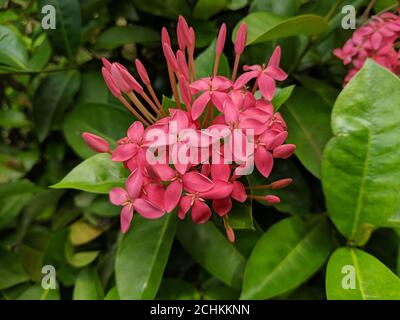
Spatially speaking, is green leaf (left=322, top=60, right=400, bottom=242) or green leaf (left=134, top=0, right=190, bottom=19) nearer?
green leaf (left=322, top=60, right=400, bottom=242)

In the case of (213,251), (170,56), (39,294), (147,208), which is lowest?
(39,294)

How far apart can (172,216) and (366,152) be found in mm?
299

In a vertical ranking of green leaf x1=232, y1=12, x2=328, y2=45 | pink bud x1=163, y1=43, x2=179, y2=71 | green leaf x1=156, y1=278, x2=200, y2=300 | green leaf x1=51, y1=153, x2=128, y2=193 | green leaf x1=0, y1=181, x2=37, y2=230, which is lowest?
green leaf x1=156, y1=278, x2=200, y2=300

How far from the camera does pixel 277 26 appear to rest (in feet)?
2.32

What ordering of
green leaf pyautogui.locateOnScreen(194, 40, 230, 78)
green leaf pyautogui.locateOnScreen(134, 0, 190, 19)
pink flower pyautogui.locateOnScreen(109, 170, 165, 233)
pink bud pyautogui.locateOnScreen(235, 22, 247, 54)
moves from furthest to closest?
green leaf pyautogui.locateOnScreen(134, 0, 190, 19)
green leaf pyautogui.locateOnScreen(194, 40, 230, 78)
pink bud pyautogui.locateOnScreen(235, 22, 247, 54)
pink flower pyautogui.locateOnScreen(109, 170, 165, 233)

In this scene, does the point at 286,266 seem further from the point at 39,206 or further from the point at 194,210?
the point at 39,206

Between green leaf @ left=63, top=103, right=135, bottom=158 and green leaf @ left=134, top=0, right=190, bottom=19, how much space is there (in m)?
0.19

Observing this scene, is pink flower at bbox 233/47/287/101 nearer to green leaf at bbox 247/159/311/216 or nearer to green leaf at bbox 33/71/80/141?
green leaf at bbox 247/159/311/216

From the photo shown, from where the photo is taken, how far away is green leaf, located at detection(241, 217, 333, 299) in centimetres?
67

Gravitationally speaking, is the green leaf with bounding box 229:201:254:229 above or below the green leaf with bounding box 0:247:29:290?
above

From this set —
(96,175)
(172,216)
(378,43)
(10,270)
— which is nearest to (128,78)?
(96,175)

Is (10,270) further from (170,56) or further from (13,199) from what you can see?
(170,56)

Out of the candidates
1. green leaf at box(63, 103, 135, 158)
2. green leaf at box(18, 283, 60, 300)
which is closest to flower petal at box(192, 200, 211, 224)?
green leaf at box(63, 103, 135, 158)

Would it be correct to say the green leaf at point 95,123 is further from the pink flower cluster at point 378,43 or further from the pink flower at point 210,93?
the pink flower cluster at point 378,43
